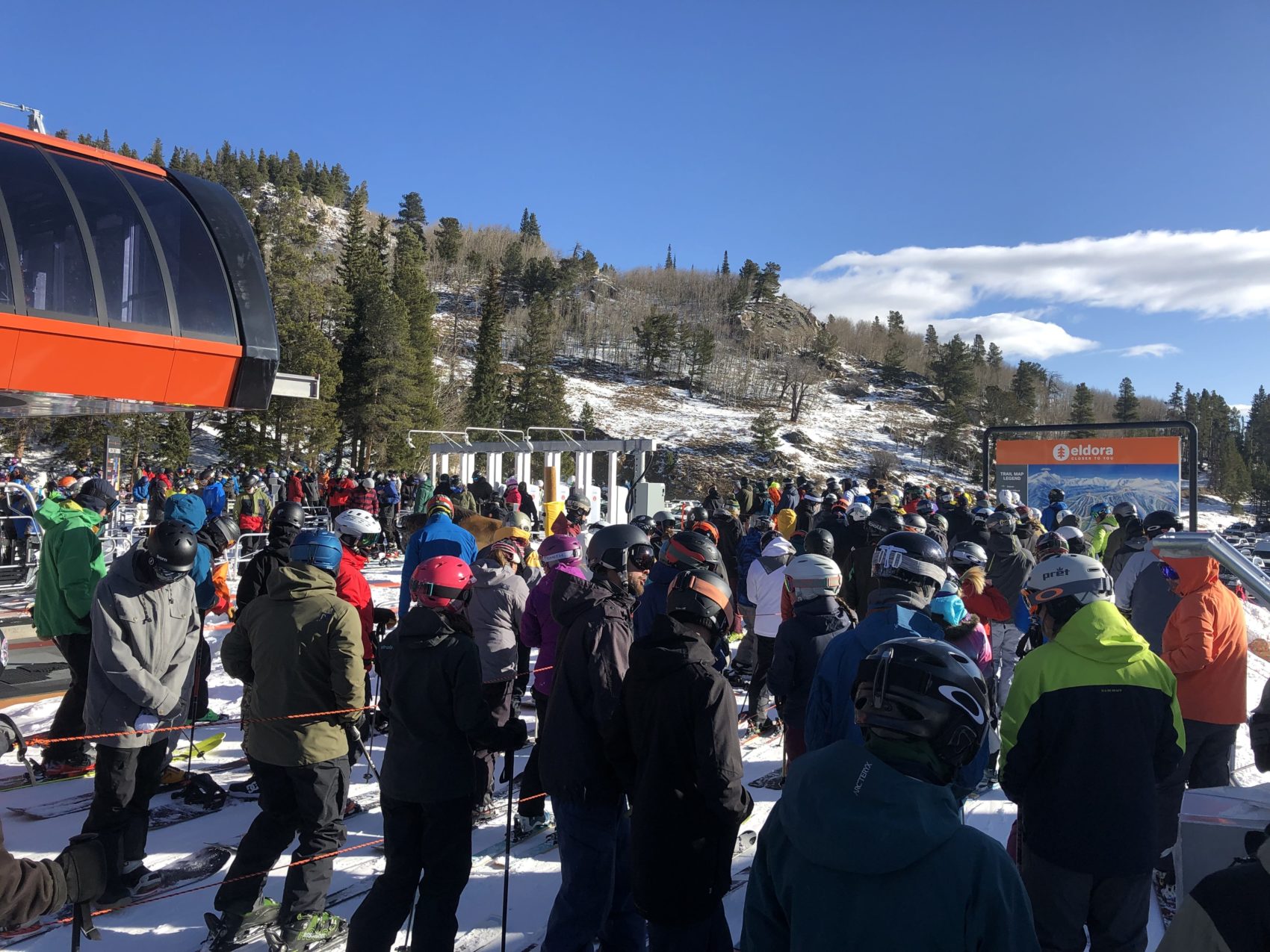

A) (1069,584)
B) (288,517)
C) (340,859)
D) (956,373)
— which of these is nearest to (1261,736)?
(1069,584)

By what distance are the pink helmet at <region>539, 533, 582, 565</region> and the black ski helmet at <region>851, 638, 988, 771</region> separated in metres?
3.00

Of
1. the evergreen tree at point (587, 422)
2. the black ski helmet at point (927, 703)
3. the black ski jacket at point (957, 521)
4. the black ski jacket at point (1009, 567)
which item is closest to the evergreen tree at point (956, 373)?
the evergreen tree at point (587, 422)

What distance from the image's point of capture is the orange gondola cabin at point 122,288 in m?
5.21

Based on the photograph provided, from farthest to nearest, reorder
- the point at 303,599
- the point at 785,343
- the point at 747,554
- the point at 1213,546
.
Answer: the point at 785,343, the point at 747,554, the point at 303,599, the point at 1213,546

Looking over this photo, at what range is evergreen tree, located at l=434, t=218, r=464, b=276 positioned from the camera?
92125mm

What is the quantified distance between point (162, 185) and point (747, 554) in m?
6.14

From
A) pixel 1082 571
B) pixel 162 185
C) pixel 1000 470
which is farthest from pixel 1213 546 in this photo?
pixel 1000 470

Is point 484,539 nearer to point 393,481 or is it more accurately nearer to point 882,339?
point 393,481

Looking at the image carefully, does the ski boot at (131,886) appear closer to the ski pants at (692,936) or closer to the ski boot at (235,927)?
the ski boot at (235,927)

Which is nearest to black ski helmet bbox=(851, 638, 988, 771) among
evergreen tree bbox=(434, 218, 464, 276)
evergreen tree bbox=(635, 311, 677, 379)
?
evergreen tree bbox=(635, 311, 677, 379)

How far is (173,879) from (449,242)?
9491 centimetres

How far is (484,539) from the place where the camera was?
689 cm

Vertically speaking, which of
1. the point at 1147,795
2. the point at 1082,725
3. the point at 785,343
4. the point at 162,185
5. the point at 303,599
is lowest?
the point at 1147,795

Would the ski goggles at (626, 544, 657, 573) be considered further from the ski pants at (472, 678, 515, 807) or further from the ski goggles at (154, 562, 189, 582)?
the ski goggles at (154, 562, 189, 582)
